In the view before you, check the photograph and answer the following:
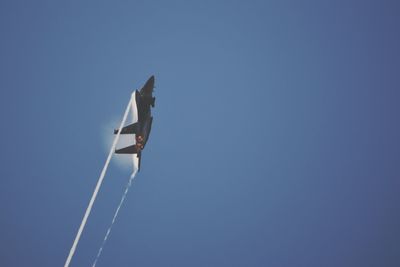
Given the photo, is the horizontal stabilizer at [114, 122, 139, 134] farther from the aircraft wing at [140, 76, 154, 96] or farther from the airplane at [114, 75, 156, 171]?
the aircraft wing at [140, 76, 154, 96]

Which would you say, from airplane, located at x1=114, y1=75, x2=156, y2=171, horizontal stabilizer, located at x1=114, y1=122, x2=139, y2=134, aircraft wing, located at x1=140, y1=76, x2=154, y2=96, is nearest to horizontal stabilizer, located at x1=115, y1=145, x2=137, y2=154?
airplane, located at x1=114, y1=75, x2=156, y2=171

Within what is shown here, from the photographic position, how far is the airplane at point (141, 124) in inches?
404

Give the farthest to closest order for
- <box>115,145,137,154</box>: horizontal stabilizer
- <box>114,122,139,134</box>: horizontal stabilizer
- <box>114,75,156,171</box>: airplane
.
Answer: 1. <box>114,122,139,134</box>: horizontal stabilizer
2. <box>115,145,137,154</box>: horizontal stabilizer
3. <box>114,75,156,171</box>: airplane

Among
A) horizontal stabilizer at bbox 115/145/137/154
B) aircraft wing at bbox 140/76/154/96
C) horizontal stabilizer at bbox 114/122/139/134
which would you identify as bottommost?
horizontal stabilizer at bbox 115/145/137/154

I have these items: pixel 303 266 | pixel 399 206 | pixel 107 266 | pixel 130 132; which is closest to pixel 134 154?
pixel 130 132

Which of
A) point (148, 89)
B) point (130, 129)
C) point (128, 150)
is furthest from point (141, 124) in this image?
point (148, 89)

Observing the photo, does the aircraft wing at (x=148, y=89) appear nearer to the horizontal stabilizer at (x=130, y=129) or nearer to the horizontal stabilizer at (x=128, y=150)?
the horizontal stabilizer at (x=130, y=129)

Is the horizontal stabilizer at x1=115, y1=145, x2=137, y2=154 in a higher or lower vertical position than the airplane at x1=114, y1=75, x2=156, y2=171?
lower

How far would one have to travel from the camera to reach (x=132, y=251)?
173 ft

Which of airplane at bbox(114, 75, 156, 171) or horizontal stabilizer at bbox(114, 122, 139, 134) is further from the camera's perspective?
horizontal stabilizer at bbox(114, 122, 139, 134)

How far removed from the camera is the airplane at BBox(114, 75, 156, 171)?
33.6 ft

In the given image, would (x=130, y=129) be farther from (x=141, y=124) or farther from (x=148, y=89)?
(x=148, y=89)

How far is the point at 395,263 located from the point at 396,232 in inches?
743

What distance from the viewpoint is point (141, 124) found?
34.7ft
